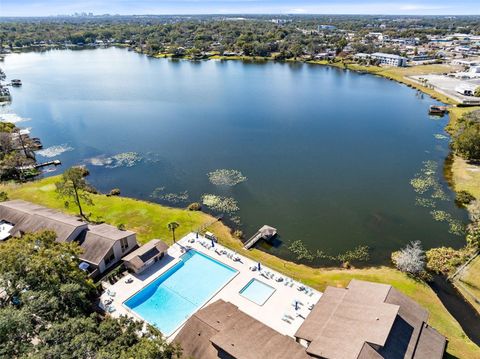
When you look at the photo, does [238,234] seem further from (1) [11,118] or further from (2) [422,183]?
(1) [11,118]

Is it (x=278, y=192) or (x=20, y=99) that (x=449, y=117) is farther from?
(x=20, y=99)

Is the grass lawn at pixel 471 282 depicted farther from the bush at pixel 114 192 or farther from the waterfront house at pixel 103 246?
the bush at pixel 114 192

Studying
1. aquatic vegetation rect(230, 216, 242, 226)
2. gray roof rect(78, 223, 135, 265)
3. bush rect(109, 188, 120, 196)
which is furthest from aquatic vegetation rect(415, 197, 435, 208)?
bush rect(109, 188, 120, 196)

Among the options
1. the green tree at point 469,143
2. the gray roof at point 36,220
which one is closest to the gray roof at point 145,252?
the gray roof at point 36,220

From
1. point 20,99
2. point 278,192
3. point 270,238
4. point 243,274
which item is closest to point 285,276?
point 243,274

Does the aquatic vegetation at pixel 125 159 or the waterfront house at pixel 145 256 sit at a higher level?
the waterfront house at pixel 145 256

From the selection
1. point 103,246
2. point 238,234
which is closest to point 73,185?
point 103,246
